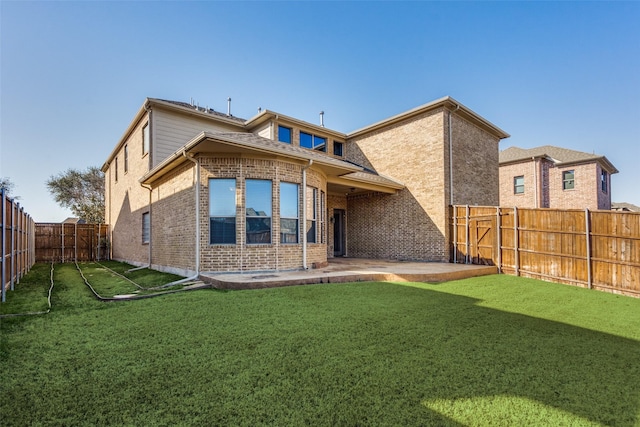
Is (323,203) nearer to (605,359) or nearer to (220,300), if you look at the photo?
(220,300)

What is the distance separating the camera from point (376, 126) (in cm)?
1453

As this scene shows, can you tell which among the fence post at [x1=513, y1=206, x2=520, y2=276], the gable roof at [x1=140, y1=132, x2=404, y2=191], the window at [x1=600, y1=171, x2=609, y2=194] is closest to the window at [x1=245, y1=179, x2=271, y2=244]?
the gable roof at [x1=140, y1=132, x2=404, y2=191]

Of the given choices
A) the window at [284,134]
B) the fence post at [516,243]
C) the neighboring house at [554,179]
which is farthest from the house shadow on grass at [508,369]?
the neighboring house at [554,179]

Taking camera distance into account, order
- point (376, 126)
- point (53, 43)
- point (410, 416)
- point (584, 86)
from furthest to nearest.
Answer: point (376, 126)
point (584, 86)
point (53, 43)
point (410, 416)

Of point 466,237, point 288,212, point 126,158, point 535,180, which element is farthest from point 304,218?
point 535,180

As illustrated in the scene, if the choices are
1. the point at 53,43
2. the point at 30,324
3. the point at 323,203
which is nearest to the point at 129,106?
the point at 53,43

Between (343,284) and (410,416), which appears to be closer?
(410,416)

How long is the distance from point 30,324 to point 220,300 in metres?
2.62

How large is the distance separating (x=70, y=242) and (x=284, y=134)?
14.7m

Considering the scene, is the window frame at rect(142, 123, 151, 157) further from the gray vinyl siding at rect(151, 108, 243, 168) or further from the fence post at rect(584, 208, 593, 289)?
the fence post at rect(584, 208, 593, 289)

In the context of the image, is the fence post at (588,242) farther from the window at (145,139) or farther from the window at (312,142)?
the window at (145,139)

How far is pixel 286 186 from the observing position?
9062mm

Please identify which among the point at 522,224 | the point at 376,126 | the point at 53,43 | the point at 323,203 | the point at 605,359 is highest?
the point at 53,43

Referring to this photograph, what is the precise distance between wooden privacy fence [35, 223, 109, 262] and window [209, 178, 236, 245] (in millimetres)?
14952
